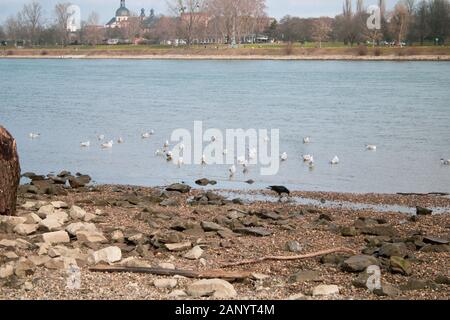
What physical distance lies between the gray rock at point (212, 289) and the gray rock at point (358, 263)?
1.90 m

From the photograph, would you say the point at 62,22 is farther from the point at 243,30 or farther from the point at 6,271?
the point at 6,271

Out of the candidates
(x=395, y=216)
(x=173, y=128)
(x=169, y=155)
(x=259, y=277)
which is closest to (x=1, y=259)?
(x=259, y=277)

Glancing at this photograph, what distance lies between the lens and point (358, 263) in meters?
10.3

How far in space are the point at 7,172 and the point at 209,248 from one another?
341cm

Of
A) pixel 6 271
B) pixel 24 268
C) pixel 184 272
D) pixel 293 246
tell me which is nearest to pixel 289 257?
pixel 293 246

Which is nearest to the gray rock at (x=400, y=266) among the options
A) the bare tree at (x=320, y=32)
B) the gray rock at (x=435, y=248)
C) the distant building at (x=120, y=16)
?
the gray rock at (x=435, y=248)

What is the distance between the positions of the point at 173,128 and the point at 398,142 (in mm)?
8841

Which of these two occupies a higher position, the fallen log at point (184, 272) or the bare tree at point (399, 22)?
the bare tree at point (399, 22)

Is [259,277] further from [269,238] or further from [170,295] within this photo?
[269,238]

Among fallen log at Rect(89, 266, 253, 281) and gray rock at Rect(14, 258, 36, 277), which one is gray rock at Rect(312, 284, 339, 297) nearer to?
fallen log at Rect(89, 266, 253, 281)

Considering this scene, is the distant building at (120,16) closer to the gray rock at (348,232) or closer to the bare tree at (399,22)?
the bare tree at (399,22)

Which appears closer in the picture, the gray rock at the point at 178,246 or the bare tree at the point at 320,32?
the gray rock at the point at 178,246

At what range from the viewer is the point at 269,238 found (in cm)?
1240

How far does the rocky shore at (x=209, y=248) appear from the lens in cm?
905
